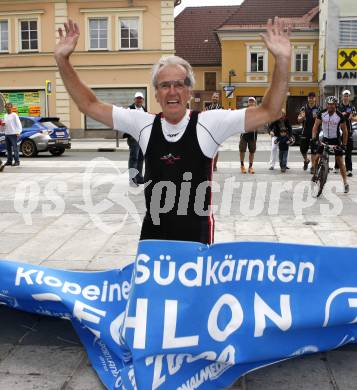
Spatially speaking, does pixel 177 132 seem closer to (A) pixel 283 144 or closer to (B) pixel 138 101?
(B) pixel 138 101

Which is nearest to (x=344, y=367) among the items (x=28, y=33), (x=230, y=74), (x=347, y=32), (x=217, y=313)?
(x=217, y=313)

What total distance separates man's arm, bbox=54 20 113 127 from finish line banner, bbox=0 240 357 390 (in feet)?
2.71

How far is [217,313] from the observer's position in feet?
11.0

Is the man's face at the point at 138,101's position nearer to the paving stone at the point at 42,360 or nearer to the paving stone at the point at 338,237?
the paving stone at the point at 338,237

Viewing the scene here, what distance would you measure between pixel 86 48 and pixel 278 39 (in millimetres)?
30817

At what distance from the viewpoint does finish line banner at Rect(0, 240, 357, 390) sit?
128 inches

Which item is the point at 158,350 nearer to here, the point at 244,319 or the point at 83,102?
the point at 244,319

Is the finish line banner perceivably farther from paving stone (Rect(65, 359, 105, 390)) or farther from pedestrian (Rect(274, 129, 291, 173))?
pedestrian (Rect(274, 129, 291, 173))

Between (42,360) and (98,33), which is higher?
(98,33)

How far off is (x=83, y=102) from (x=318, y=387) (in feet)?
6.98

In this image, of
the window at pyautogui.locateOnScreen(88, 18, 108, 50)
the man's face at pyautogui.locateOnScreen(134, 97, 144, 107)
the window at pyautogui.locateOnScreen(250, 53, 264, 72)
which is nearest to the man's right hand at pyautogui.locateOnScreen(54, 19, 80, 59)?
the man's face at pyautogui.locateOnScreen(134, 97, 144, 107)

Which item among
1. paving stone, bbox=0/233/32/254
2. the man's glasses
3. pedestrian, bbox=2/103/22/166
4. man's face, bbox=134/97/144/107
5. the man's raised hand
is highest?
the man's raised hand

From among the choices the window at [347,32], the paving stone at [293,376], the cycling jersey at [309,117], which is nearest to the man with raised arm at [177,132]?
the paving stone at [293,376]

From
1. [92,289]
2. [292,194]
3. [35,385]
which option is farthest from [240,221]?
[35,385]
